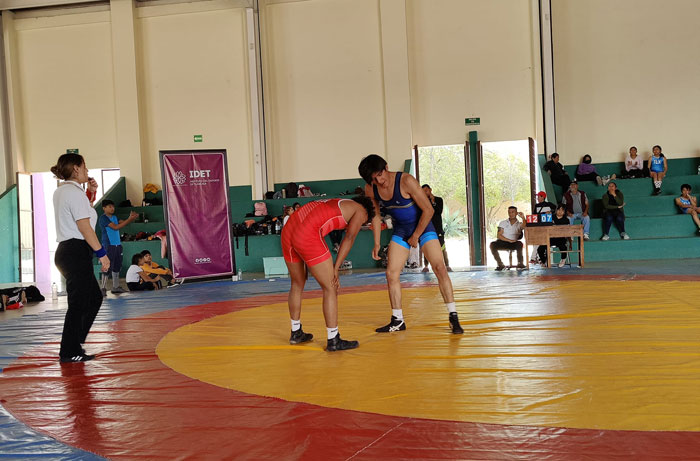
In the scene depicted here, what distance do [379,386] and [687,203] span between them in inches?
417

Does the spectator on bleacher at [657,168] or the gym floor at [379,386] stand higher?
the spectator on bleacher at [657,168]

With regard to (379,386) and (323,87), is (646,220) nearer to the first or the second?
(323,87)

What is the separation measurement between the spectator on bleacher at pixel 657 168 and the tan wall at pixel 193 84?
858 centimetres

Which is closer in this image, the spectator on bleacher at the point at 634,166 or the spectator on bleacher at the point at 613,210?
the spectator on bleacher at the point at 613,210

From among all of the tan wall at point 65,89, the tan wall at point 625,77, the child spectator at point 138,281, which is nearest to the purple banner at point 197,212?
the child spectator at point 138,281

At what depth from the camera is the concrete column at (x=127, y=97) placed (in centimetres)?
1488

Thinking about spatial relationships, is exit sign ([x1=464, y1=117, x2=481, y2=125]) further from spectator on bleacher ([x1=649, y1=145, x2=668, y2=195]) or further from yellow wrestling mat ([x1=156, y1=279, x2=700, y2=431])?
yellow wrestling mat ([x1=156, y1=279, x2=700, y2=431])

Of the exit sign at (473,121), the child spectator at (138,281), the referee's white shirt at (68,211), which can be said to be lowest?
the child spectator at (138,281)

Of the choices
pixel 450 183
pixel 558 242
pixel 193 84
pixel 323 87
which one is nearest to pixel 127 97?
pixel 193 84

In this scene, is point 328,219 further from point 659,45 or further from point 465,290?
point 659,45

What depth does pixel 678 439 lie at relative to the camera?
7.72 ft

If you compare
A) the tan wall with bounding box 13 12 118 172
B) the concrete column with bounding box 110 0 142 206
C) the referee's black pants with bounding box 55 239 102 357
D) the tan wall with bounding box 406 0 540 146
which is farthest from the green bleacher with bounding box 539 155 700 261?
the tan wall with bounding box 13 12 118 172

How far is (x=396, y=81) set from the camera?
554 inches

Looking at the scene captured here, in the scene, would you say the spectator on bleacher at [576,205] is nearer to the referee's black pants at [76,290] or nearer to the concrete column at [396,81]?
the concrete column at [396,81]
